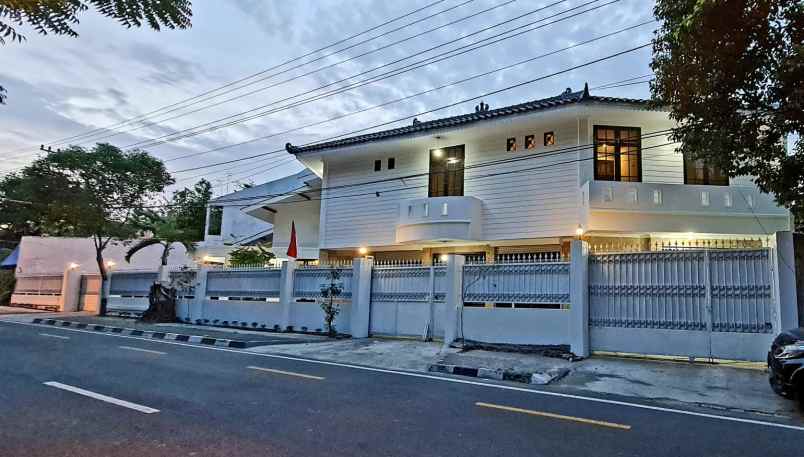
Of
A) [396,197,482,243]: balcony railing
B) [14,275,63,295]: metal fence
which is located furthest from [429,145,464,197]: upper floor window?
[14,275,63,295]: metal fence

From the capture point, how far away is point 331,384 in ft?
25.1

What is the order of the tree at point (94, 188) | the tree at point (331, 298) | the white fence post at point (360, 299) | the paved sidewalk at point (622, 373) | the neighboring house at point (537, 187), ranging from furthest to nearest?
the tree at point (94, 188) → the neighboring house at point (537, 187) → the tree at point (331, 298) → the white fence post at point (360, 299) → the paved sidewalk at point (622, 373)

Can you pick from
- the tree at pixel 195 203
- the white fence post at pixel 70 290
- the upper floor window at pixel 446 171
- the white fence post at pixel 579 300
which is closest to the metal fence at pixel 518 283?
the white fence post at pixel 579 300

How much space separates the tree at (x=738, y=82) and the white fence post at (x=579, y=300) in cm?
294

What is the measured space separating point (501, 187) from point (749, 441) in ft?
41.6

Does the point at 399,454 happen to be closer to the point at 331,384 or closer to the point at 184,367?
the point at 331,384

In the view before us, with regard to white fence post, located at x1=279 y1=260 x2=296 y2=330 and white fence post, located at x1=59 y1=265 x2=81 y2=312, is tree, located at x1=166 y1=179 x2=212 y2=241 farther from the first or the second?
white fence post, located at x1=279 y1=260 x2=296 y2=330

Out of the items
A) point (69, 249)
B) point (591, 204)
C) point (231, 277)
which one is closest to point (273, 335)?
point (231, 277)

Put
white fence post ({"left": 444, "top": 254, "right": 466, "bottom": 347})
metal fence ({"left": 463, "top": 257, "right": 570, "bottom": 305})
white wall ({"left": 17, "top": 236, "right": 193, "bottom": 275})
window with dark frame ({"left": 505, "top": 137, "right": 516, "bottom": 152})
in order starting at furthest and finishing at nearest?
white wall ({"left": 17, "top": 236, "right": 193, "bottom": 275})
window with dark frame ({"left": 505, "top": 137, "right": 516, "bottom": 152})
white fence post ({"left": 444, "top": 254, "right": 466, "bottom": 347})
metal fence ({"left": 463, "top": 257, "right": 570, "bottom": 305})

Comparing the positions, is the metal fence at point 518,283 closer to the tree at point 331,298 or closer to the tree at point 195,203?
the tree at point 331,298

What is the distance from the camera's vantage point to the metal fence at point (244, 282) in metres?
16.9

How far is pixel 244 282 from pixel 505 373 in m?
11.4

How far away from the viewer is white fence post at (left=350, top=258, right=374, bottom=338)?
46.5ft

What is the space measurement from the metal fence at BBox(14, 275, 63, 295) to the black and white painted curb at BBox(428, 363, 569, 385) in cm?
2485
